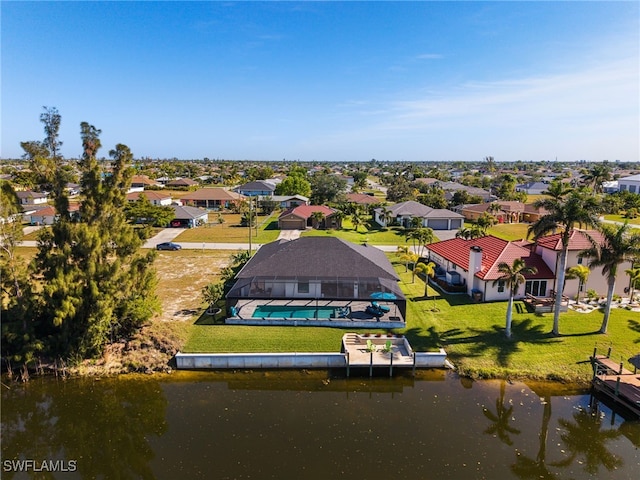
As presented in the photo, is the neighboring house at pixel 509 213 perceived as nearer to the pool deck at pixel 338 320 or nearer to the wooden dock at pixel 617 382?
the pool deck at pixel 338 320

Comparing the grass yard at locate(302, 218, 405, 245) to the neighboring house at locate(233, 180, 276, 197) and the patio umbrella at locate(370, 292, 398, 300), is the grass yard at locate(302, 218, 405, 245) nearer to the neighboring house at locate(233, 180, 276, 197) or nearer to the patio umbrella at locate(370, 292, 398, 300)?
the patio umbrella at locate(370, 292, 398, 300)

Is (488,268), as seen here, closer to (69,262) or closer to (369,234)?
(69,262)

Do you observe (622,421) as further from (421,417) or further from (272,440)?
(272,440)

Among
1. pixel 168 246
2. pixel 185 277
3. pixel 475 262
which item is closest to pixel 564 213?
pixel 475 262

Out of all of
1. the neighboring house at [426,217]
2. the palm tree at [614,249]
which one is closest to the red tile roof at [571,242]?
the palm tree at [614,249]

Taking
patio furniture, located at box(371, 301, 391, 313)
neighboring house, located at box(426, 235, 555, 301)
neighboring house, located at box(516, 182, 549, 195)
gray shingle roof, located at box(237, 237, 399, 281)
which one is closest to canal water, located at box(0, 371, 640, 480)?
patio furniture, located at box(371, 301, 391, 313)

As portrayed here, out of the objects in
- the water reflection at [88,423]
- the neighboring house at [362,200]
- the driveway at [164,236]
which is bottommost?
the water reflection at [88,423]

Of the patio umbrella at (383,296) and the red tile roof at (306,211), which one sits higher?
the red tile roof at (306,211)
